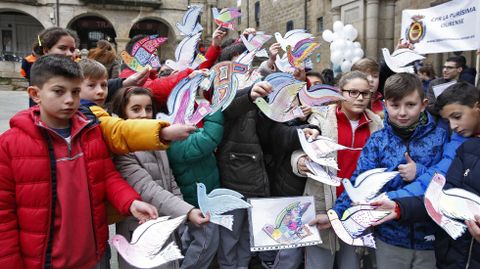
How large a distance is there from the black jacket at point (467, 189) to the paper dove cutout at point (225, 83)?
946 millimetres

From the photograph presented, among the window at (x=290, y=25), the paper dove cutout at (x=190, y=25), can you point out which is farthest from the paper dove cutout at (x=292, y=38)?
the window at (x=290, y=25)

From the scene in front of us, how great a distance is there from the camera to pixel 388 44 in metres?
11.5

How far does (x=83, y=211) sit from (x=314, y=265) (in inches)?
55.0

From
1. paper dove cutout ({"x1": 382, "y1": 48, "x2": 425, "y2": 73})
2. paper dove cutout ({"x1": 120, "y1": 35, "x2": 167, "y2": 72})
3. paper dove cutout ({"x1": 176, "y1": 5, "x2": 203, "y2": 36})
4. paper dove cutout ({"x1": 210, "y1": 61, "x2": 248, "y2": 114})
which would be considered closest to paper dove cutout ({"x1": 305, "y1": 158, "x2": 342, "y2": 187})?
paper dove cutout ({"x1": 210, "y1": 61, "x2": 248, "y2": 114})

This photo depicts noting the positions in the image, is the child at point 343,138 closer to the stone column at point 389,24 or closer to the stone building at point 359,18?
the stone building at point 359,18

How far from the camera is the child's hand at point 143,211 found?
1695mm

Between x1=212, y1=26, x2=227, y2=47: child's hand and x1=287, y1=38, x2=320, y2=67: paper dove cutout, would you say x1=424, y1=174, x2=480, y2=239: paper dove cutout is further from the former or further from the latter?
x1=212, y1=26, x2=227, y2=47: child's hand

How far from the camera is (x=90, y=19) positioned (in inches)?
1099

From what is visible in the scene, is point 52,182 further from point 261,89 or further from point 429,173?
point 429,173

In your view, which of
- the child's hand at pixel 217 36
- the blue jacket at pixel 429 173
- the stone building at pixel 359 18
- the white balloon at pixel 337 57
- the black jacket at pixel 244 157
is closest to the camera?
the blue jacket at pixel 429 173

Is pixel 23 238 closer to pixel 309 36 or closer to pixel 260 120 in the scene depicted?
pixel 260 120

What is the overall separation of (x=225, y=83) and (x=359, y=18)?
35.3 feet

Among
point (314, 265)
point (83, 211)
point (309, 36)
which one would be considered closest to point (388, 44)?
point (309, 36)

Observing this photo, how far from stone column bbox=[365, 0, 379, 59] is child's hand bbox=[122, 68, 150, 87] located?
965cm
